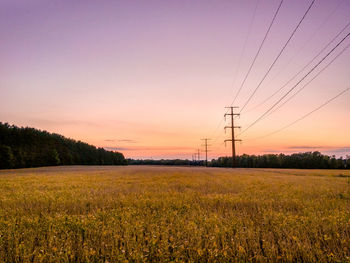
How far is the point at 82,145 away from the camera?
15750 centimetres

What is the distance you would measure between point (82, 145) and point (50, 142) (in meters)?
36.8

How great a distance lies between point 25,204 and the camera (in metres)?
9.66

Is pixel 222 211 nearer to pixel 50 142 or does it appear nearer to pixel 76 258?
pixel 76 258

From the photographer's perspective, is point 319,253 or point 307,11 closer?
point 319,253

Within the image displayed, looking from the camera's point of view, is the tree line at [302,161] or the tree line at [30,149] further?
the tree line at [302,161]

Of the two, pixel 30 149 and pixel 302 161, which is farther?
pixel 302 161

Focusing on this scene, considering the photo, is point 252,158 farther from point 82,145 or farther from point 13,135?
point 13,135

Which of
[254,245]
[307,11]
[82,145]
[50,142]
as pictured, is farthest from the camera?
[82,145]

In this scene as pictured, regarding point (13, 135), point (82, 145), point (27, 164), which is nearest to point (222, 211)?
point (27, 164)

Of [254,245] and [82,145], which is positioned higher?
[82,145]

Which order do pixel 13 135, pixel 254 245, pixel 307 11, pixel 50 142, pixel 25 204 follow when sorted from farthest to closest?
pixel 50 142
pixel 13 135
pixel 307 11
pixel 25 204
pixel 254 245

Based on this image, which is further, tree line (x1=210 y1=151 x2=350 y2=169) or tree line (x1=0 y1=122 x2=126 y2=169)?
tree line (x1=210 y1=151 x2=350 y2=169)

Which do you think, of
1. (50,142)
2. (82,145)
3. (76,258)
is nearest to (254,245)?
(76,258)

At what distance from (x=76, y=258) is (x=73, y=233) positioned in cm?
122
